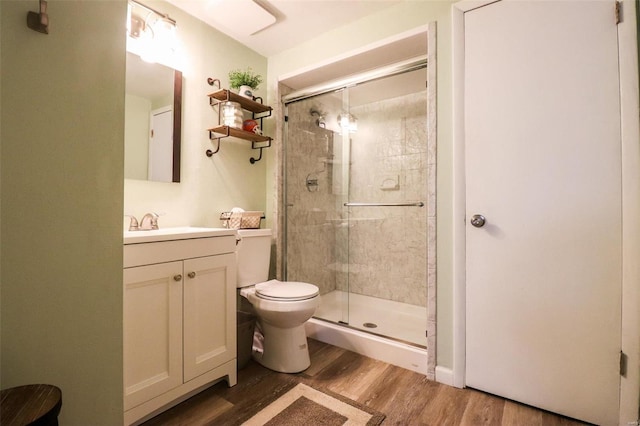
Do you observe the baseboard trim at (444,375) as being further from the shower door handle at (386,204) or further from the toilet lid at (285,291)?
the shower door handle at (386,204)

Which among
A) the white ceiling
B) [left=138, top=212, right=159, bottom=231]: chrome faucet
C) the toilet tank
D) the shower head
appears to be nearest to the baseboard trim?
the toilet tank

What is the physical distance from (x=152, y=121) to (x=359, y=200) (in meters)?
1.87

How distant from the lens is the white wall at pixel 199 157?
6.14 ft

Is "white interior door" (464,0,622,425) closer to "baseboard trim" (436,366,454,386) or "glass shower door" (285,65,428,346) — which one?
"baseboard trim" (436,366,454,386)

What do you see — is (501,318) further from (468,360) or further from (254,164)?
(254,164)

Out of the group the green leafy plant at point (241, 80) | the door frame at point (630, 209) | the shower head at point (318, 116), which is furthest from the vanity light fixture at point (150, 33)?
the door frame at point (630, 209)

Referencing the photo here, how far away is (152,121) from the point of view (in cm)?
184

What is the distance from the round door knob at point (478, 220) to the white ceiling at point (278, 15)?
1410 mm

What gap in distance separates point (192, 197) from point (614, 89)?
7.51 feet

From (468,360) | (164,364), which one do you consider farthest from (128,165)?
(468,360)

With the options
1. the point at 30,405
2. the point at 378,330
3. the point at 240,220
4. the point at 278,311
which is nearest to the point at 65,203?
the point at 30,405

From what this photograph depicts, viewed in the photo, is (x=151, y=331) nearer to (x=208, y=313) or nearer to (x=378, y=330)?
(x=208, y=313)

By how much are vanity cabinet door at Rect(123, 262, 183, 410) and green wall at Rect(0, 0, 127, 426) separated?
0.41 metres

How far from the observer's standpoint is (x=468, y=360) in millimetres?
1642
